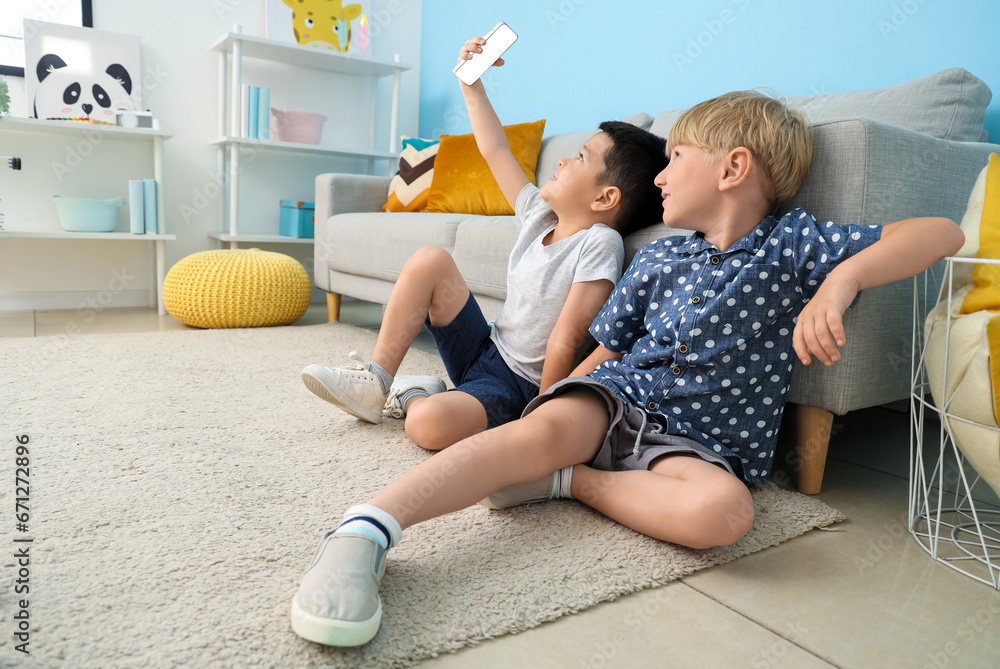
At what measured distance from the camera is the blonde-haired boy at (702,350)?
80 cm

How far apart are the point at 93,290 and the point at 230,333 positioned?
42.5 inches

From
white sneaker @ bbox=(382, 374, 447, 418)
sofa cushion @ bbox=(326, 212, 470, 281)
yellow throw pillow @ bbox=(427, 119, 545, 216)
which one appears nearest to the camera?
white sneaker @ bbox=(382, 374, 447, 418)

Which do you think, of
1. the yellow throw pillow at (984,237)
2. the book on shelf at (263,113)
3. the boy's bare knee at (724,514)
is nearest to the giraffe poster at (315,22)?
the book on shelf at (263,113)

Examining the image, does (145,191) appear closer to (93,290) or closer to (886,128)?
(93,290)

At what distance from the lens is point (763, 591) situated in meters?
0.75

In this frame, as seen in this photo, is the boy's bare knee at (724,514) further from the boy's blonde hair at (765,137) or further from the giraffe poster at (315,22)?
the giraffe poster at (315,22)

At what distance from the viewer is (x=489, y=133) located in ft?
4.38

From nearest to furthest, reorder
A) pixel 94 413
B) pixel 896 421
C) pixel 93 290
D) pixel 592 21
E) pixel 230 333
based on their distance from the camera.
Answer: pixel 94 413 → pixel 896 421 → pixel 230 333 → pixel 592 21 → pixel 93 290

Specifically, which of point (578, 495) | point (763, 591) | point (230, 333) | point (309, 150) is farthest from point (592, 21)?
point (763, 591)

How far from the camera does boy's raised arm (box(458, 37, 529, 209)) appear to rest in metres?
1.28

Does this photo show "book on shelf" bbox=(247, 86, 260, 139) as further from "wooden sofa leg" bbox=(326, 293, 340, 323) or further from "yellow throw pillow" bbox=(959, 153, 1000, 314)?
"yellow throw pillow" bbox=(959, 153, 1000, 314)

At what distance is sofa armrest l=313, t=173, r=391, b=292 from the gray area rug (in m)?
1.20

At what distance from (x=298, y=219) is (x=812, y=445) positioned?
2449 millimetres

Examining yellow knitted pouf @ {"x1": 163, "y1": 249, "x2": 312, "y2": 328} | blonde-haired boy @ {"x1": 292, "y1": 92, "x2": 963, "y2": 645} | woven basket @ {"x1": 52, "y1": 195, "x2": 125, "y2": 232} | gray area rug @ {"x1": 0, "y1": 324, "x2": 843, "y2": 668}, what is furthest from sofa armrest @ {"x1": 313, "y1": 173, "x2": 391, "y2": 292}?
blonde-haired boy @ {"x1": 292, "y1": 92, "x2": 963, "y2": 645}
